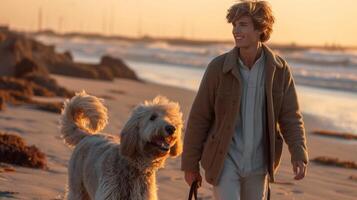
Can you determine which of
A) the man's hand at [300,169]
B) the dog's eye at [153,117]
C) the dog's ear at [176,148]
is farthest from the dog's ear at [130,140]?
the man's hand at [300,169]

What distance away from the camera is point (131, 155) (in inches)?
244

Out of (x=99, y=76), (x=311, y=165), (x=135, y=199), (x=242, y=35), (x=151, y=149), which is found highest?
(x=242, y=35)

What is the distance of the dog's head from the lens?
19.1ft

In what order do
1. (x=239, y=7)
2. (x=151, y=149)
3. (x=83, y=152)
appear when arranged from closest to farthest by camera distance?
(x=239, y=7), (x=151, y=149), (x=83, y=152)

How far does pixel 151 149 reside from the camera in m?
6.05

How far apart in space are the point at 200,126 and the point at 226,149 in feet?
0.90

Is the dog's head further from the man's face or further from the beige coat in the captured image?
the man's face

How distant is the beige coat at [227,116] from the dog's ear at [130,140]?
520 mm

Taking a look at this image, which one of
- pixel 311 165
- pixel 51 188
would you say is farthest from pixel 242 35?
pixel 311 165

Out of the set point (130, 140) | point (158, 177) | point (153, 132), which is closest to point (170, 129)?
point (153, 132)

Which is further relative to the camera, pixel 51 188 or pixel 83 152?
pixel 51 188

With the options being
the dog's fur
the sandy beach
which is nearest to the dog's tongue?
the dog's fur

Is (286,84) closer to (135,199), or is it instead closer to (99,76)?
(135,199)

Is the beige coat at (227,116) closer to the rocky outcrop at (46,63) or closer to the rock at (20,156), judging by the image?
the rock at (20,156)
